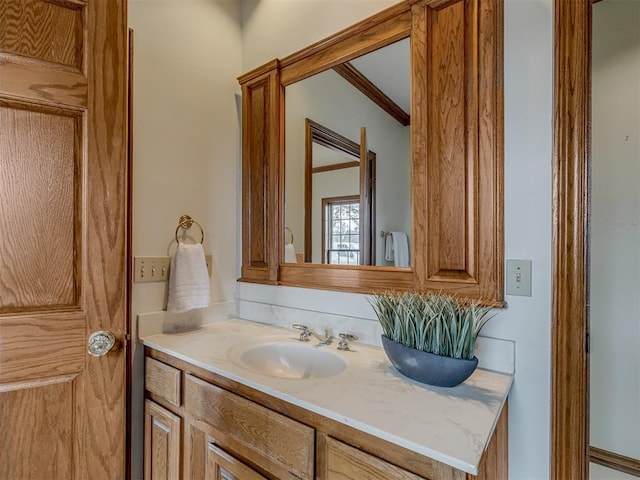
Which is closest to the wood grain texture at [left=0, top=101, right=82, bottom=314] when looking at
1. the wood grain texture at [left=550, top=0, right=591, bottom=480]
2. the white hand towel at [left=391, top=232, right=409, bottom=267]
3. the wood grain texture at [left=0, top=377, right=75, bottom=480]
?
the wood grain texture at [left=0, top=377, right=75, bottom=480]

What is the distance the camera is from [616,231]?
6.32ft

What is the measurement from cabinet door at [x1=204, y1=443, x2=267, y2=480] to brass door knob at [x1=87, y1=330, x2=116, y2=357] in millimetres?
471

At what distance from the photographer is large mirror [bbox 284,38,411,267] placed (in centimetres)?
133

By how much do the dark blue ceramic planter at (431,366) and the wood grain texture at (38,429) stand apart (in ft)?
3.34

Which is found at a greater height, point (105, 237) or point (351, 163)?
point (351, 163)

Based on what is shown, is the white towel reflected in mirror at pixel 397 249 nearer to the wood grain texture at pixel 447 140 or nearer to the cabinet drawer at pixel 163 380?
the wood grain texture at pixel 447 140

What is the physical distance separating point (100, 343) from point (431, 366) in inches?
40.0

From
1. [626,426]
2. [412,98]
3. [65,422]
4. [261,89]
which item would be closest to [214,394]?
[65,422]

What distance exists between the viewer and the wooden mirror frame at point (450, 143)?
43.3 inches

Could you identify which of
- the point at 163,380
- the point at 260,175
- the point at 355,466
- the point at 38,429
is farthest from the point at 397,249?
the point at 38,429

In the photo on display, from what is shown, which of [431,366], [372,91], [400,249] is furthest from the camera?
[372,91]

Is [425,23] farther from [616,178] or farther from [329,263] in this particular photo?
[616,178]

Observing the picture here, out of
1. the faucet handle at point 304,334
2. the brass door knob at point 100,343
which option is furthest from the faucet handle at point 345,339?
the brass door knob at point 100,343

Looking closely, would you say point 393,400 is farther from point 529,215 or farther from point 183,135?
point 183,135
